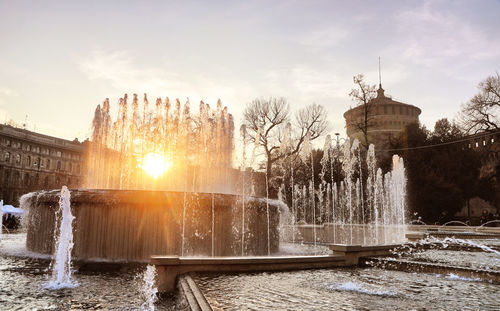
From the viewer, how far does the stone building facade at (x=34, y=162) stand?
56031 mm

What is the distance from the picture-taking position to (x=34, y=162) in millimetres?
61469

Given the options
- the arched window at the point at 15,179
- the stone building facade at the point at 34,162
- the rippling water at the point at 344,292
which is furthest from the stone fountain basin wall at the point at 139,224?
the arched window at the point at 15,179

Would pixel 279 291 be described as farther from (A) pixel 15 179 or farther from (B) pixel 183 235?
(A) pixel 15 179

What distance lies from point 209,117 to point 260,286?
17.7 m

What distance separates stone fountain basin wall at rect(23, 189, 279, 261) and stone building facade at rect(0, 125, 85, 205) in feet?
170

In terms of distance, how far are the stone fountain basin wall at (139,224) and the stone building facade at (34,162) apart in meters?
51.7

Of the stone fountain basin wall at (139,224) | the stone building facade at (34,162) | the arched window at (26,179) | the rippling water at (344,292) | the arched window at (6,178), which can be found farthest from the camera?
the arched window at (26,179)

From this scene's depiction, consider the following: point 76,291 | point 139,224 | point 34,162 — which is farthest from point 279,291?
point 34,162

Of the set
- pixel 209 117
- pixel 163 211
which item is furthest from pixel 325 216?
pixel 163 211

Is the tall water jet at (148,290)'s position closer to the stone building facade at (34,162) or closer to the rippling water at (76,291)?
the rippling water at (76,291)

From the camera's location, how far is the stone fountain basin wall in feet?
31.8

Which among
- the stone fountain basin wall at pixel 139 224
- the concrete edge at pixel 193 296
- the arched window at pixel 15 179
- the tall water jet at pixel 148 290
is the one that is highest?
the arched window at pixel 15 179

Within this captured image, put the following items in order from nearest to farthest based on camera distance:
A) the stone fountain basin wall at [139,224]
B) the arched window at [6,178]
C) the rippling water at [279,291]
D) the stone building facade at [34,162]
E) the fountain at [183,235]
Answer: the rippling water at [279,291], the fountain at [183,235], the stone fountain basin wall at [139,224], the stone building facade at [34,162], the arched window at [6,178]

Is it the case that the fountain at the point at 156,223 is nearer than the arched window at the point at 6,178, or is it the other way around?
the fountain at the point at 156,223
